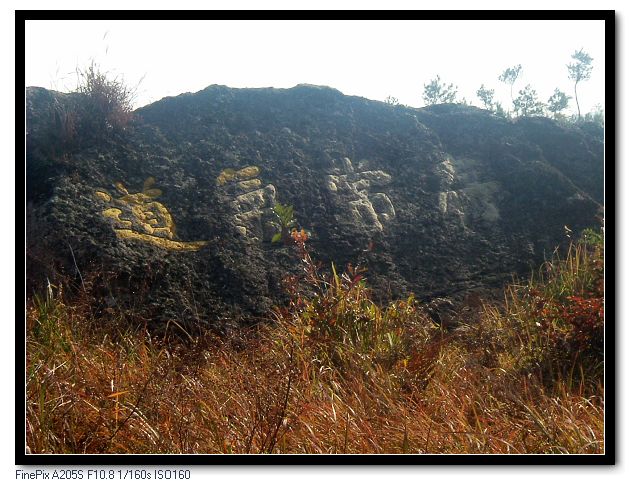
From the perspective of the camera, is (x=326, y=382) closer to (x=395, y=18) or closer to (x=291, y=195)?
(x=291, y=195)

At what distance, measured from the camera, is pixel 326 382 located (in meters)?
2.95

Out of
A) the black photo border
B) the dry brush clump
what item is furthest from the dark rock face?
the black photo border

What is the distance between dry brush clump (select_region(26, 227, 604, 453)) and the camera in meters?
2.51

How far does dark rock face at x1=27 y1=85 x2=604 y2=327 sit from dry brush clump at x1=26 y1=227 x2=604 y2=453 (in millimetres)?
362

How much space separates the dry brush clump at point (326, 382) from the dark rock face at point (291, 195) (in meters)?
0.36

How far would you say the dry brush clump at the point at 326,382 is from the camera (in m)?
2.51

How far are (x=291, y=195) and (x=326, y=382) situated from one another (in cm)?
177

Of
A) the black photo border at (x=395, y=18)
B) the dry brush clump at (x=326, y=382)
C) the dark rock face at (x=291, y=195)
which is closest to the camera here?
the dry brush clump at (x=326, y=382)

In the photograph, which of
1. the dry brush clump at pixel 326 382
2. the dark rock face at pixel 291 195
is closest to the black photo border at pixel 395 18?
the dry brush clump at pixel 326 382

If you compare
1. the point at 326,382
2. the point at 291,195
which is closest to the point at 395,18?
the point at 291,195

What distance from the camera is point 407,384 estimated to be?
2877 millimetres

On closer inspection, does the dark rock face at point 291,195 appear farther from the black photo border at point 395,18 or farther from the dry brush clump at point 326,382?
the black photo border at point 395,18

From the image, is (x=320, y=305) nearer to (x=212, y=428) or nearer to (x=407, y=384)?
(x=407, y=384)

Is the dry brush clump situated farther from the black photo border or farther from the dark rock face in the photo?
the dark rock face
